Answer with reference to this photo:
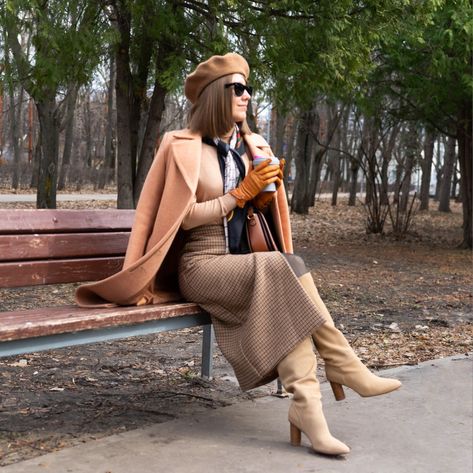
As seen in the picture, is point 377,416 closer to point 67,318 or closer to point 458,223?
point 67,318

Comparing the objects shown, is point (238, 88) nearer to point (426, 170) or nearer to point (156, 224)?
point (156, 224)

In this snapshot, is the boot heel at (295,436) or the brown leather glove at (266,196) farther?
the brown leather glove at (266,196)

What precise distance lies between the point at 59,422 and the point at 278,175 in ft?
5.16

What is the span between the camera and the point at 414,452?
4012mm

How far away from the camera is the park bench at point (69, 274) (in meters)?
3.69

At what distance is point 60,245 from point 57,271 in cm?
14

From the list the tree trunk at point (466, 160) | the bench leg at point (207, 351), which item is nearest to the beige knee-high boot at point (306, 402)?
the bench leg at point (207, 351)

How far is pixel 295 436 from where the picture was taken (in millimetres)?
3982

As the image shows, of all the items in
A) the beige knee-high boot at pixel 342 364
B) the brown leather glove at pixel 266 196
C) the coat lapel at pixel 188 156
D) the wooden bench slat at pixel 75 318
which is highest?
the coat lapel at pixel 188 156

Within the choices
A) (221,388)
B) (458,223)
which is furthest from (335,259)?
(458,223)

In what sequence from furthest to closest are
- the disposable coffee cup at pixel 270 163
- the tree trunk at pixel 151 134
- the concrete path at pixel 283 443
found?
the tree trunk at pixel 151 134 < the disposable coffee cup at pixel 270 163 < the concrete path at pixel 283 443

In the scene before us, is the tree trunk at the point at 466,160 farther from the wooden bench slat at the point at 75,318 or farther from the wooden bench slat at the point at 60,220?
the wooden bench slat at the point at 75,318

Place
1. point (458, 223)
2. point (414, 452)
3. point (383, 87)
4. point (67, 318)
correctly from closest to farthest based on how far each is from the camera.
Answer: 1. point (67, 318)
2. point (414, 452)
3. point (383, 87)
4. point (458, 223)

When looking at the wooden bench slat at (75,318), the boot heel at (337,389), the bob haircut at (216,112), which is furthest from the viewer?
the bob haircut at (216,112)
